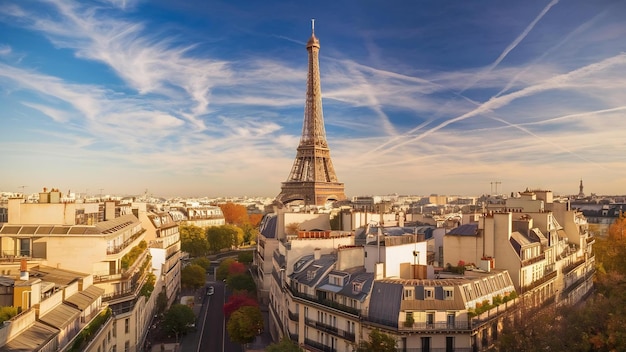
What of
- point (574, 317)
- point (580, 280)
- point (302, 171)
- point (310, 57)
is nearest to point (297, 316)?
point (574, 317)

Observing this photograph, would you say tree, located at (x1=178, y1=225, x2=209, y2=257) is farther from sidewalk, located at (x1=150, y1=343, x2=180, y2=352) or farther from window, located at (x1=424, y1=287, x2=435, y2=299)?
Result: window, located at (x1=424, y1=287, x2=435, y2=299)

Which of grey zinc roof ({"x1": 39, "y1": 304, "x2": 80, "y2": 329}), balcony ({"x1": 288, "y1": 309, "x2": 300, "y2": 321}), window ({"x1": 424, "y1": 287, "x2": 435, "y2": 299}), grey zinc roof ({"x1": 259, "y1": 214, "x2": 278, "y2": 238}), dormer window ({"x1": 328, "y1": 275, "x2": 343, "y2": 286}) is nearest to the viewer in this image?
grey zinc roof ({"x1": 39, "y1": 304, "x2": 80, "y2": 329})

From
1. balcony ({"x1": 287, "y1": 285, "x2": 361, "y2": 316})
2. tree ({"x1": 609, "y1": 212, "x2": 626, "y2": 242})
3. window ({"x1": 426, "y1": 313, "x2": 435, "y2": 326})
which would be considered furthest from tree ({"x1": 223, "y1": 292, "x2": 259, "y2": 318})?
tree ({"x1": 609, "y1": 212, "x2": 626, "y2": 242})

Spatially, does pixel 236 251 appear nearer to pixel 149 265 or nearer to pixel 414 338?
pixel 149 265

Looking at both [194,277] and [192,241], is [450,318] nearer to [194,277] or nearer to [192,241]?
[194,277]

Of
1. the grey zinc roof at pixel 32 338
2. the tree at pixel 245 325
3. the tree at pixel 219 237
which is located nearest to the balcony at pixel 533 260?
the tree at pixel 245 325

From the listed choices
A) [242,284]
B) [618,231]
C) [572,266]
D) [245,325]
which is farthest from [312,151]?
[245,325]

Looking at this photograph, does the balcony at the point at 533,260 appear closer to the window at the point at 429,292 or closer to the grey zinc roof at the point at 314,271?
the window at the point at 429,292
